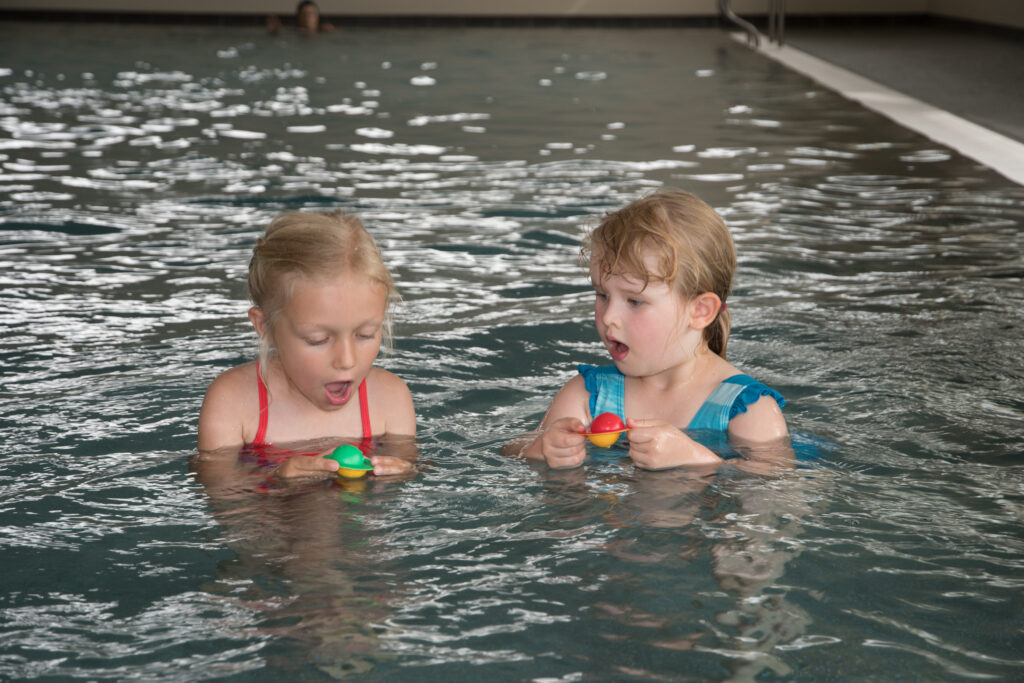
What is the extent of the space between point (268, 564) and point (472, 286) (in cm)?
319

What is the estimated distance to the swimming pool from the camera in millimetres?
2357

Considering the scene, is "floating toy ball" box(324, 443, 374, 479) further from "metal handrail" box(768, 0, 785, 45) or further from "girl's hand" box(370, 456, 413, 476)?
"metal handrail" box(768, 0, 785, 45)

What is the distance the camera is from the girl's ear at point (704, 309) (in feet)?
10.2

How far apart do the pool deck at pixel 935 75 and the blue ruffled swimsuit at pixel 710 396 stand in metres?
5.59

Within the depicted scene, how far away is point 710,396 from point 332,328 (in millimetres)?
1052

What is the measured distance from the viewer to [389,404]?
342cm

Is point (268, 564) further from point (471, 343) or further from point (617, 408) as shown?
point (471, 343)

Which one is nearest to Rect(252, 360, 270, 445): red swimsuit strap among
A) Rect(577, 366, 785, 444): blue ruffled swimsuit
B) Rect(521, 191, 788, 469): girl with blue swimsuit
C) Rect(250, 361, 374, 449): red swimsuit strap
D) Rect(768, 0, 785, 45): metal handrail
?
Rect(250, 361, 374, 449): red swimsuit strap

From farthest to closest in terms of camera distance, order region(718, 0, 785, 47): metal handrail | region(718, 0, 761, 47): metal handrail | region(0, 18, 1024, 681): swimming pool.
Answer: region(718, 0, 785, 47): metal handrail, region(718, 0, 761, 47): metal handrail, region(0, 18, 1024, 681): swimming pool

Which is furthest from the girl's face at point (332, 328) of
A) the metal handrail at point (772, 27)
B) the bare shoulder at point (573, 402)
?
the metal handrail at point (772, 27)

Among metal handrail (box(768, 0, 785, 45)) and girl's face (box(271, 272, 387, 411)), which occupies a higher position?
metal handrail (box(768, 0, 785, 45))

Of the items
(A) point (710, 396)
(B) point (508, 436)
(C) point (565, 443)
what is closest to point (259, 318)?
(C) point (565, 443)

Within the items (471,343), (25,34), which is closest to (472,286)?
(471,343)

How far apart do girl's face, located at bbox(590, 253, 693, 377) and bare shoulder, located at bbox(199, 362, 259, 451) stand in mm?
1001
